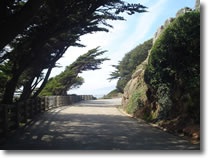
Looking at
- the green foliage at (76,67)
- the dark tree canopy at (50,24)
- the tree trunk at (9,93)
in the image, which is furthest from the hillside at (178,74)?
the green foliage at (76,67)

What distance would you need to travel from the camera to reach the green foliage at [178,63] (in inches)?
355

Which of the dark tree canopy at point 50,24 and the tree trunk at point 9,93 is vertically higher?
the dark tree canopy at point 50,24

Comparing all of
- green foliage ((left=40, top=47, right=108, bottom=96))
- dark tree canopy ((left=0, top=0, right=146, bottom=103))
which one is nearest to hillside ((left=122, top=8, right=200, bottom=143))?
dark tree canopy ((left=0, top=0, right=146, bottom=103))

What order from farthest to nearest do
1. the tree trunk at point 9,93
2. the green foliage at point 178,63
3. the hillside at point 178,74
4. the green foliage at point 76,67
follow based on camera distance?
the green foliage at point 76,67 < the tree trunk at point 9,93 < the green foliage at point 178,63 < the hillside at point 178,74

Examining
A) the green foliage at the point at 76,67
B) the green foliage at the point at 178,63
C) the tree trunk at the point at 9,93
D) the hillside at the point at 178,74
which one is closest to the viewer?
the hillside at the point at 178,74

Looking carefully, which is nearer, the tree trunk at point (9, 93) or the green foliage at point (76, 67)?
the tree trunk at point (9, 93)

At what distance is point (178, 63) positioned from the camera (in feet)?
32.0

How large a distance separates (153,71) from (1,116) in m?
7.22

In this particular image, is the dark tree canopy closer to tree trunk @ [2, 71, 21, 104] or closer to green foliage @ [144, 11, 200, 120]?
tree trunk @ [2, 71, 21, 104]

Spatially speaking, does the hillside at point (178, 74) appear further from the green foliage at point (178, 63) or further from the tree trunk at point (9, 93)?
the tree trunk at point (9, 93)

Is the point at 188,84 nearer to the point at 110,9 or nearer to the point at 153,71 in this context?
the point at 153,71

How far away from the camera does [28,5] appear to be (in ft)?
19.1

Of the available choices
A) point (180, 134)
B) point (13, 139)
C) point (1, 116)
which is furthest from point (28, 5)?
point (180, 134)

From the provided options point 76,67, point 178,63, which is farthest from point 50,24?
point 76,67
